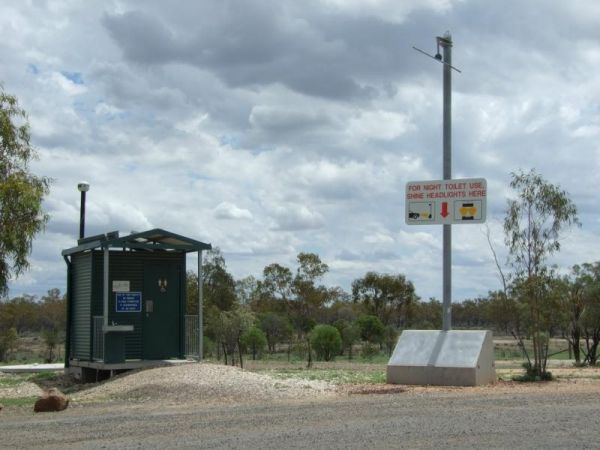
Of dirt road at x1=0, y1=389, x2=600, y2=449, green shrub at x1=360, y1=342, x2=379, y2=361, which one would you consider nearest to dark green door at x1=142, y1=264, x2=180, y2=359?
dirt road at x1=0, y1=389, x2=600, y2=449

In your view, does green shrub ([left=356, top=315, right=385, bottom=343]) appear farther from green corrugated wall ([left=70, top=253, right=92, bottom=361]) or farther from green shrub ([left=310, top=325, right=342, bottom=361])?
green corrugated wall ([left=70, top=253, right=92, bottom=361])

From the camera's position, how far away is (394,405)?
13.1 meters

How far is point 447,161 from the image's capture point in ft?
59.9

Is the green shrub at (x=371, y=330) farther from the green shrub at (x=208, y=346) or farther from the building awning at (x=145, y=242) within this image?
the building awning at (x=145, y=242)

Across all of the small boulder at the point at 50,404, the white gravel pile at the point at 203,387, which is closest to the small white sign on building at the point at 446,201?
the white gravel pile at the point at 203,387

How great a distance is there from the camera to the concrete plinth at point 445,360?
53.9ft

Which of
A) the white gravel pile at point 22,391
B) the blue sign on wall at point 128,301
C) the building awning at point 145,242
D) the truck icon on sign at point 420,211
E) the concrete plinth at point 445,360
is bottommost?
the white gravel pile at point 22,391

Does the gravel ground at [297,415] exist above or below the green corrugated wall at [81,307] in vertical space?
below

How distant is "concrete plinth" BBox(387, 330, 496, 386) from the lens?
1642cm

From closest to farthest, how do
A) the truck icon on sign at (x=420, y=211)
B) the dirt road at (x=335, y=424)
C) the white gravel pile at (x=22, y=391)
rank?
the dirt road at (x=335, y=424) → the white gravel pile at (x=22, y=391) → the truck icon on sign at (x=420, y=211)

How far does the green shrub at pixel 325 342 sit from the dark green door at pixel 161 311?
14164mm

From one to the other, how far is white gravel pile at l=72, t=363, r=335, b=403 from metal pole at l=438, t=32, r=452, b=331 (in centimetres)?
328

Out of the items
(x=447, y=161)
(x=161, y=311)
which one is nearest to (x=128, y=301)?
(x=161, y=311)

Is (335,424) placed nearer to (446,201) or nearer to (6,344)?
(446,201)
